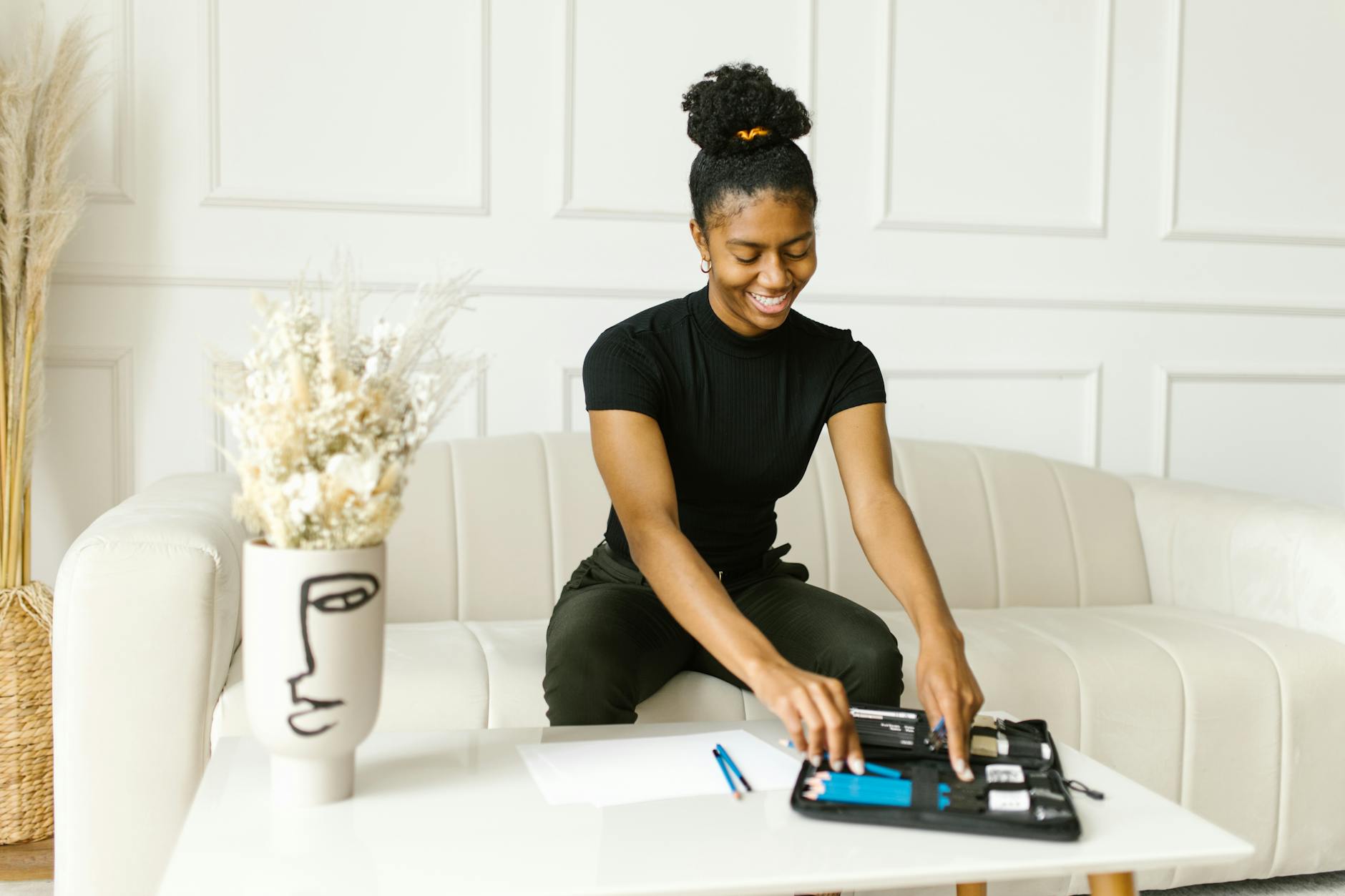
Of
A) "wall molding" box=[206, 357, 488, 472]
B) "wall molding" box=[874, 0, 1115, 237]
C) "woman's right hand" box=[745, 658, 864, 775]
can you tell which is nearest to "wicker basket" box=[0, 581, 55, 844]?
"wall molding" box=[206, 357, 488, 472]

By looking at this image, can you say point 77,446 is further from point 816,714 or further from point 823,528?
point 816,714

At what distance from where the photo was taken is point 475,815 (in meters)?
1.01

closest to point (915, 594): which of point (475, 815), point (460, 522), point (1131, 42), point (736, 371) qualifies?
point (736, 371)

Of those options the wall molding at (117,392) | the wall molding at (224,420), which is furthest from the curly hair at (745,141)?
the wall molding at (117,392)

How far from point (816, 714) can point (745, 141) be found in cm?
76

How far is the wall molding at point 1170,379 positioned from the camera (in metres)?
2.90

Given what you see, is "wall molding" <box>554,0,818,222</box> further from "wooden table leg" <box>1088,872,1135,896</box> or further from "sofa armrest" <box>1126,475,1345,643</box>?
"wooden table leg" <box>1088,872,1135,896</box>

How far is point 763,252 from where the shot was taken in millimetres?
1508

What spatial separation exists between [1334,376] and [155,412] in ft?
9.00

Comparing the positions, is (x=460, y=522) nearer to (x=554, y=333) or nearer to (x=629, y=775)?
(x=554, y=333)

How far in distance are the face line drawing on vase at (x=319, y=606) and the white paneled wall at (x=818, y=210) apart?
4.93ft

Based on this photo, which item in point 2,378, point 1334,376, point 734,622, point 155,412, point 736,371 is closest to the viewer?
point 734,622

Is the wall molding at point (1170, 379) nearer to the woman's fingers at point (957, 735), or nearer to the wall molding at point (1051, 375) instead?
the wall molding at point (1051, 375)

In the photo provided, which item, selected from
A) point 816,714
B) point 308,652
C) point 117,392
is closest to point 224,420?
point 117,392
